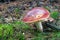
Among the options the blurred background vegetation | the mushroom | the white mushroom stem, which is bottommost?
the blurred background vegetation

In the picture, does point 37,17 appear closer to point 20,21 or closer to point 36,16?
point 36,16

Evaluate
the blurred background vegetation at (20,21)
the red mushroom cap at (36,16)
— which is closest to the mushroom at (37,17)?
the red mushroom cap at (36,16)

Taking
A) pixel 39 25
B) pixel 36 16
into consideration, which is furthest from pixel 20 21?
pixel 36 16

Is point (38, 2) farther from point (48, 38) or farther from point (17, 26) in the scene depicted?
point (48, 38)

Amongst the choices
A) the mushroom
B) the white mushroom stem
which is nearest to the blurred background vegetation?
the white mushroom stem

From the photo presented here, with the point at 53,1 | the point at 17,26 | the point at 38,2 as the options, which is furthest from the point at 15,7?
the point at 17,26

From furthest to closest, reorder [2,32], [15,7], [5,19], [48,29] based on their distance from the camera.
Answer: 1. [15,7]
2. [5,19]
3. [48,29]
4. [2,32]

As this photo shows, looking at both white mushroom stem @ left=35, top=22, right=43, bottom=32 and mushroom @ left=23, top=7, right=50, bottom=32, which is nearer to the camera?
mushroom @ left=23, top=7, right=50, bottom=32

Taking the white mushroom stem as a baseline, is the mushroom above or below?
above

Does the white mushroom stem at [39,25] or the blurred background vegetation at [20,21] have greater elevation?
the white mushroom stem at [39,25]

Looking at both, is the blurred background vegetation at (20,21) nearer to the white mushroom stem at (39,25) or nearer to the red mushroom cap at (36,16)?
the white mushroom stem at (39,25)

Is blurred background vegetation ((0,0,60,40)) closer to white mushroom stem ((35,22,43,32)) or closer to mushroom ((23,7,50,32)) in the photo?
white mushroom stem ((35,22,43,32))
